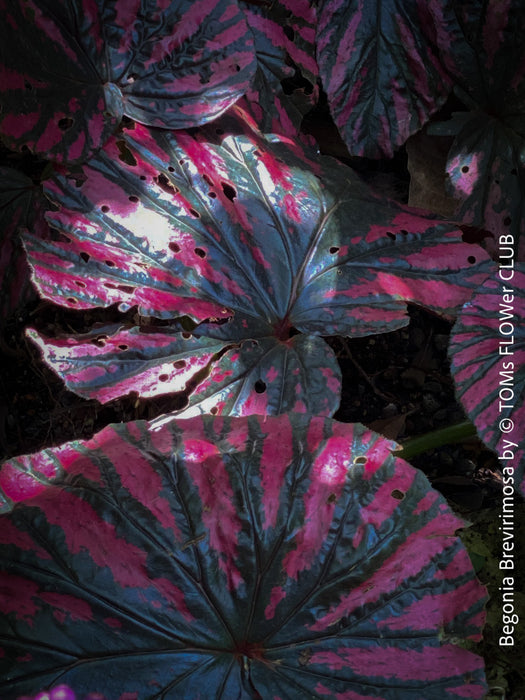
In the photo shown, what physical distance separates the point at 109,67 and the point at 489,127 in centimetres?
75

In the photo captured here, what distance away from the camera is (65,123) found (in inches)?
42.5

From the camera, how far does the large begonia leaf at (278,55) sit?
1286 millimetres

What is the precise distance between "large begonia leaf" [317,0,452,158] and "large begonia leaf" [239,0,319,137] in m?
0.04

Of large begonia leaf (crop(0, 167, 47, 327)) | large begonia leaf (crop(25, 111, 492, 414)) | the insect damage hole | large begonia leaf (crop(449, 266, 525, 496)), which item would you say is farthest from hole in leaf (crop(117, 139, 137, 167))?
large begonia leaf (crop(449, 266, 525, 496))

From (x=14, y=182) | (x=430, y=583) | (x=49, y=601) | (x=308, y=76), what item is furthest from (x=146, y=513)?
(x=308, y=76)

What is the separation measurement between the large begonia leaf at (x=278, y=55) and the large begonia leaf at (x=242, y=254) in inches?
6.5

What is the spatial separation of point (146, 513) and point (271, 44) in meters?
0.96

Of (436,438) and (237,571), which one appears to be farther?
(436,438)

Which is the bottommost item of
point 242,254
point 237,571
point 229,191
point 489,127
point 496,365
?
point 237,571

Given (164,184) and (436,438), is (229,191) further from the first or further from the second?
(436,438)

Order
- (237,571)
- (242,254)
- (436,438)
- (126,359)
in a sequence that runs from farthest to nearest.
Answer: (436,438) < (242,254) < (126,359) < (237,571)

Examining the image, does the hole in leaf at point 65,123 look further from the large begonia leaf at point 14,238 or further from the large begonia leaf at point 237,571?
the large begonia leaf at point 237,571

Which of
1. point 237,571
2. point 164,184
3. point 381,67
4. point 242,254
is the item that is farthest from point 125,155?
point 237,571

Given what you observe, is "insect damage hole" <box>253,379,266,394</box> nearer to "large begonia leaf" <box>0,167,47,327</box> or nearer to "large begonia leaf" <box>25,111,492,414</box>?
"large begonia leaf" <box>25,111,492,414</box>
